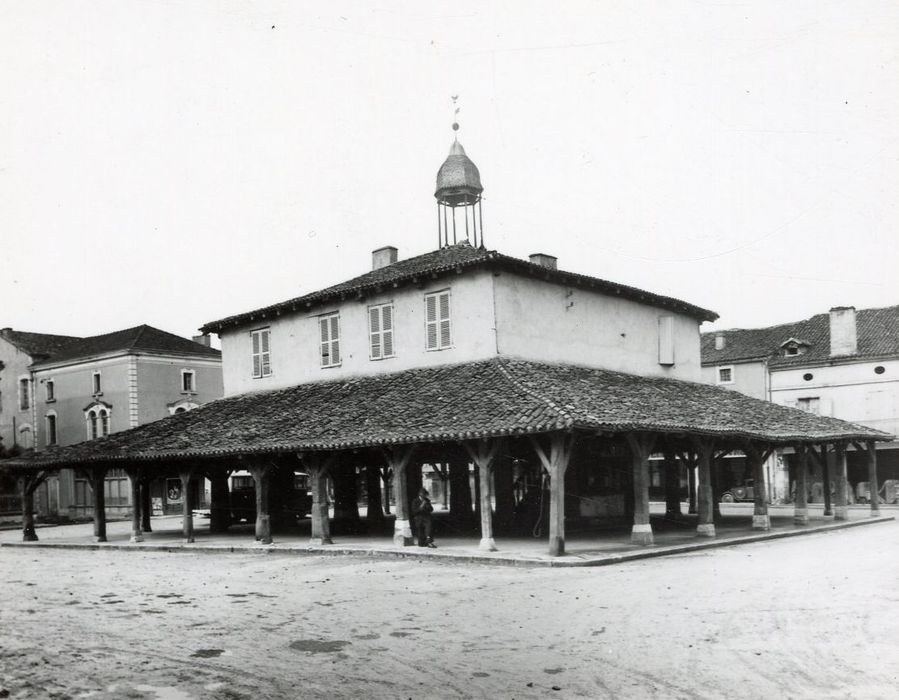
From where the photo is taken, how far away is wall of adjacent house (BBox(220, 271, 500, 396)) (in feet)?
72.4

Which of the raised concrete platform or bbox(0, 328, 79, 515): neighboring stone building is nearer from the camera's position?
the raised concrete platform

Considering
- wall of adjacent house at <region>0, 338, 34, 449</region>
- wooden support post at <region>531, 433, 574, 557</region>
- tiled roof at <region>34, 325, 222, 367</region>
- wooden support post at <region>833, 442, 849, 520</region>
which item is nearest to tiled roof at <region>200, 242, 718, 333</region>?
wooden support post at <region>531, 433, 574, 557</region>

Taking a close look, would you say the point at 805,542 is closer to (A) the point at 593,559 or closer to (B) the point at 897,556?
(B) the point at 897,556

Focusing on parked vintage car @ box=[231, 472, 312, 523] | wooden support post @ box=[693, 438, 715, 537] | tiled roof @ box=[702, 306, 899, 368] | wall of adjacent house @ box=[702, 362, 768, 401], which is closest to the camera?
wooden support post @ box=[693, 438, 715, 537]

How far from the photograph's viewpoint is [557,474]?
687 inches

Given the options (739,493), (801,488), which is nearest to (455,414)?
(801,488)

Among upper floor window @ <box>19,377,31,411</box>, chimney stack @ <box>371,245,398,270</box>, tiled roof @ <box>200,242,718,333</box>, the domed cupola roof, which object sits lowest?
upper floor window @ <box>19,377,31,411</box>

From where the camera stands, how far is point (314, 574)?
655 inches

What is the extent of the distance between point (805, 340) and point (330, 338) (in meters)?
30.0

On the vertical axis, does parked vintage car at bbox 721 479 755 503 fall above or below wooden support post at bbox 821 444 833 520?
below

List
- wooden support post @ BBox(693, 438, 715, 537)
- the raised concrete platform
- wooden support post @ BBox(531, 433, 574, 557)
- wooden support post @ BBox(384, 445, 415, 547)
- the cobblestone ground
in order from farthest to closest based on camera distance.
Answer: wooden support post @ BBox(693, 438, 715, 537)
wooden support post @ BBox(384, 445, 415, 547)
the raised concrete platform
wooden support post @ BBox(531, 433, 574, 557)
the cobblestone ground

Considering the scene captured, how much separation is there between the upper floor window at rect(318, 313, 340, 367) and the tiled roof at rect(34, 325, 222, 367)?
21957 millimetres

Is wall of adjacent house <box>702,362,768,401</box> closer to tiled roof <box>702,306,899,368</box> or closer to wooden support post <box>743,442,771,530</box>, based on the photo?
tiled roof <box>702,306,899,368</box>

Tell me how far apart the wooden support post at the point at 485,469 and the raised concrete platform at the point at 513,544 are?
35 cm
